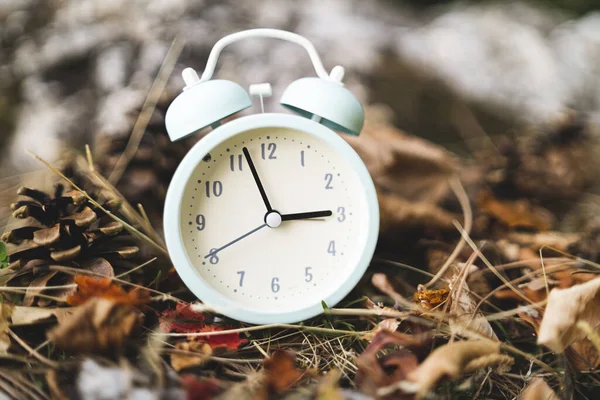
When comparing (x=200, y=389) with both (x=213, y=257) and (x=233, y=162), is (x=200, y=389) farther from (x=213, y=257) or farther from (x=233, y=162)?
(x=233, y=162)

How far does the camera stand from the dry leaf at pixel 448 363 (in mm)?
709

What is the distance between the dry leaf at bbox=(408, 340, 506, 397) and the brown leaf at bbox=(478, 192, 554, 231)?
0.75 m

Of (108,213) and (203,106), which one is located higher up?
(203,106)

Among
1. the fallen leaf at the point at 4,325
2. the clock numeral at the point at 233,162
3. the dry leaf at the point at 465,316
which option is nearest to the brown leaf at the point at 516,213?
the dry leaf at the point at 465,316

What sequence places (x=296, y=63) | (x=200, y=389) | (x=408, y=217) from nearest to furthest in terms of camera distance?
(x=200, y=389) < (x=408, y=217) < (x=296, y=63)

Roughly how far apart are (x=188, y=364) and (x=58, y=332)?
209 mm

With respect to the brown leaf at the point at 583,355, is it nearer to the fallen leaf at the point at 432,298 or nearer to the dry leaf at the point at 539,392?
the dry leaf at the point at 539,392

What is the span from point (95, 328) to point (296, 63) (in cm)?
150

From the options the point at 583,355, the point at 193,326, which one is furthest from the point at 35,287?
the point at 583,355

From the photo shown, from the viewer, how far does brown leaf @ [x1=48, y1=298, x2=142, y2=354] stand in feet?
2.48

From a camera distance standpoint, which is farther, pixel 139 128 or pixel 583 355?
pixel 139 128

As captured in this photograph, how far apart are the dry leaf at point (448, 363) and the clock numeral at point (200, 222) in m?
0.50

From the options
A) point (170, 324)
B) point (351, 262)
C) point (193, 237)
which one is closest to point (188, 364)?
point (170, 324)

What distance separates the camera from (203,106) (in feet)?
3.09
